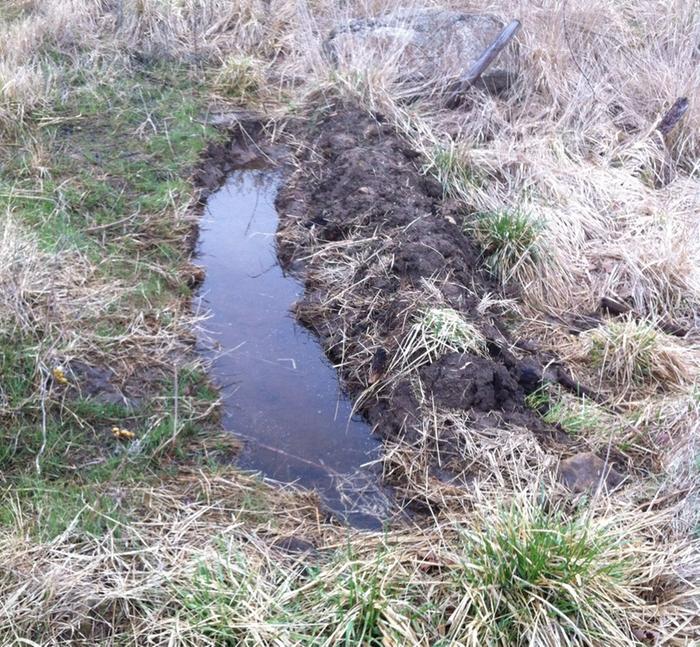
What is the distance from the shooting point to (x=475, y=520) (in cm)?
314

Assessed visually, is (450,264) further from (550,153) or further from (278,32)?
(278,32)

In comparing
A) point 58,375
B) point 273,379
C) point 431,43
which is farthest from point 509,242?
point 431,43

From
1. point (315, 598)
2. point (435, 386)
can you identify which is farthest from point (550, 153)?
point (315, 598)

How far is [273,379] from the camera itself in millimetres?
4152

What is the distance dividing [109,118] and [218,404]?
10.4ft

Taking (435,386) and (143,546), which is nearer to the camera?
(143,546)

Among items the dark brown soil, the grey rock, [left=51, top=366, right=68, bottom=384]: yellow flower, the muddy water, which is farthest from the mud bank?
[left=51, top=366, right=68, bottom=384]: yellow flower

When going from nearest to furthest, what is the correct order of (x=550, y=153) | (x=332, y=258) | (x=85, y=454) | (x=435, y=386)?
(x=85, y=454), (x=435, y=386), (x=332, y=258), (x=550, y=153)

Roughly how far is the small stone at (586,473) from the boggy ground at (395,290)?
0.17 m

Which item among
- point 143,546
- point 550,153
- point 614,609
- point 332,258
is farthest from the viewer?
point 550,153

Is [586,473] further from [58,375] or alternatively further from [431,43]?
[431,43]

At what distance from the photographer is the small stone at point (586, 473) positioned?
3.38 meters

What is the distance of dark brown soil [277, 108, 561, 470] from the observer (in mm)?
3801

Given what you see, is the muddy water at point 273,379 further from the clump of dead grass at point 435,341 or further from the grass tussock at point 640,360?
the grass tussock at point 640,360
